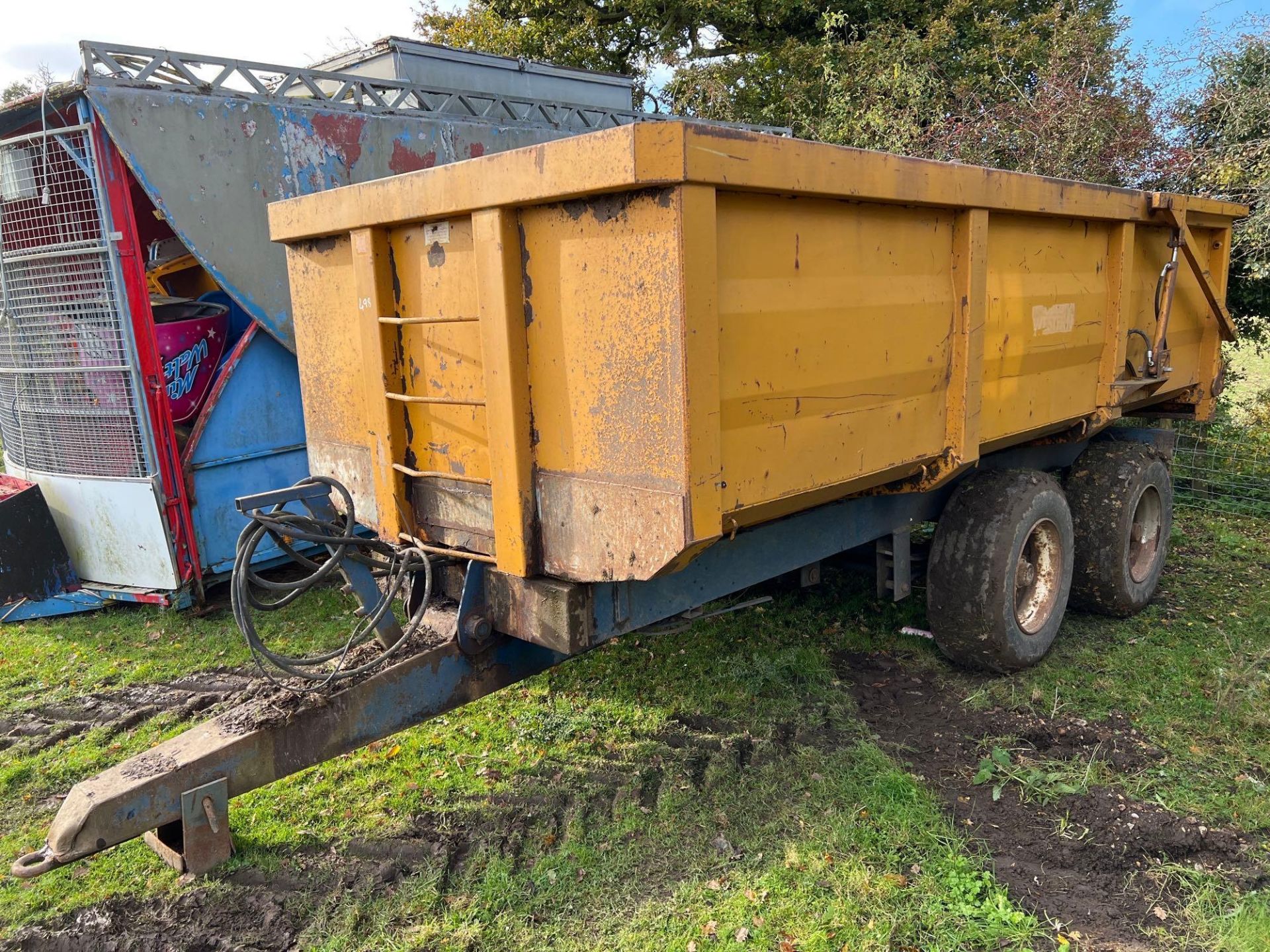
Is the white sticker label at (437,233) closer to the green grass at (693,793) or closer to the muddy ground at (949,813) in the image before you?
the muddy ground at (949,813)

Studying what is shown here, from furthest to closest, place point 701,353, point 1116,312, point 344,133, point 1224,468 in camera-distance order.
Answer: point 1224,468 < point 344,133 < point 1116,312 < point 701,353

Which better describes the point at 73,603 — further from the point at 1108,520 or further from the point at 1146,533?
the point at 1146,533

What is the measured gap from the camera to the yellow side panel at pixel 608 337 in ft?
7.32

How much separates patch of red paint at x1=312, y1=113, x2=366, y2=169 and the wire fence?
665 cm

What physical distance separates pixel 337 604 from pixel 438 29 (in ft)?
43.8

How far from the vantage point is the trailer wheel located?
390cm

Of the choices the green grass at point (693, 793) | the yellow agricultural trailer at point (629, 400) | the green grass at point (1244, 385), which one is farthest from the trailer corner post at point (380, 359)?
the green grass at point (1244, 385)

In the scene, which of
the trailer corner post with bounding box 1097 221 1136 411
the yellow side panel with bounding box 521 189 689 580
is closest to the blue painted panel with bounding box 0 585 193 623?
the yellow side panel with bounding box 521 189 689 580

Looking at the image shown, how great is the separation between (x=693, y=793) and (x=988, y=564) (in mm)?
1655

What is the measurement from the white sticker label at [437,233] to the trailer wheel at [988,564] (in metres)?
2.54

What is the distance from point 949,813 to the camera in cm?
317

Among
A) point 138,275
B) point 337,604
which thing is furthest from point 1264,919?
point 138,275

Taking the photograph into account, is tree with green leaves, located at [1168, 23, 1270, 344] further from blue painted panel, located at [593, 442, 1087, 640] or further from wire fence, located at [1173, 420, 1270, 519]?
blue painted panel, located at [593, 442, 1087, 640]

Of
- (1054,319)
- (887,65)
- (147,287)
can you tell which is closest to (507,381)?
(1054,319)
